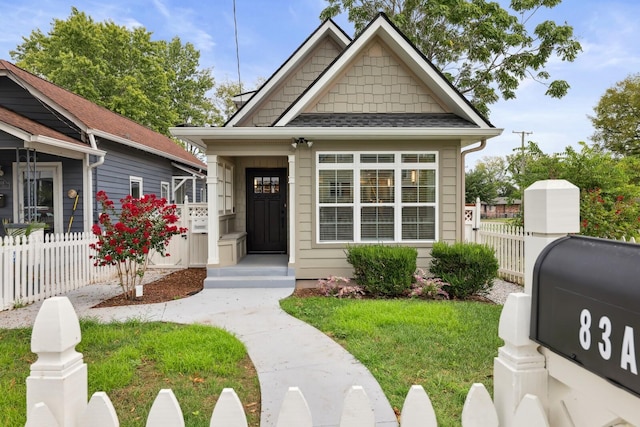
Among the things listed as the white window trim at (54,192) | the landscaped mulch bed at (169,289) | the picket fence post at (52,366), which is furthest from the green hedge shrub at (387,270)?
the white window trim at (54,192)

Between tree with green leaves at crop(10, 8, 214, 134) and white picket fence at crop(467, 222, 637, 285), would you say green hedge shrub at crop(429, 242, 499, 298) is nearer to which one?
white picket fence at crop(467, 222, 637, 285)

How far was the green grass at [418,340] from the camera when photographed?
307cm

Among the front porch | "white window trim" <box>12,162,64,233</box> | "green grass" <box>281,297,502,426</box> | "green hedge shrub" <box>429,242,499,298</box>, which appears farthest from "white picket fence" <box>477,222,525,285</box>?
"white window trim" <box>12,162,64,233</box>

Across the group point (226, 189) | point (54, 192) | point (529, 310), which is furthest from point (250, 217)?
point (529, 310)

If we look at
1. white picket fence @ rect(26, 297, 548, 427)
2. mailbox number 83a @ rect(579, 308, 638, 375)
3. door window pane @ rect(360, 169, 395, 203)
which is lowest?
white picket fence @ rect(26, 297, 548, 427)

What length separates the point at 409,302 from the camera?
19.2 ft

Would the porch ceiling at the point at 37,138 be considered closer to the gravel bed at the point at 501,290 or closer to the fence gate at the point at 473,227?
the gravel bed at the point at 501,290

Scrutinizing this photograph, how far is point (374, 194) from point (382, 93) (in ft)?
7.41

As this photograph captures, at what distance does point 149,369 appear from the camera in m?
3.41

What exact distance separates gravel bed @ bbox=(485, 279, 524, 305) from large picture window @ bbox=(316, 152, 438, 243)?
1597mm

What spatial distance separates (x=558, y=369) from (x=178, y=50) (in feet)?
107

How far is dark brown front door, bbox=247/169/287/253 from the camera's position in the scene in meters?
9.73

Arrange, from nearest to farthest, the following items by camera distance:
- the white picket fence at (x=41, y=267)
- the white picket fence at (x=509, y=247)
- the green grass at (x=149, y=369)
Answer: the green grass at (x=149, y=369) → the white picket fence at (x=41, y=267) → the white picket fence at (x=509, y=247)

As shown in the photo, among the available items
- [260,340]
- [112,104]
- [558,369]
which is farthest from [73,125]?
[112,104]
